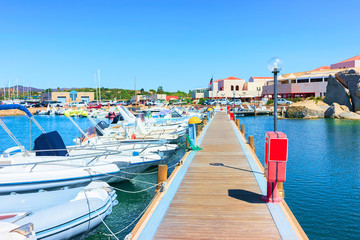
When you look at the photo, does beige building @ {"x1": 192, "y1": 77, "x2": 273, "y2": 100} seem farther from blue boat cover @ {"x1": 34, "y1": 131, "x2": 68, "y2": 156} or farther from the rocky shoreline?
blue boat cover @ {"x1": 34, "y1": 131, "x2": 68, "y2": 156}

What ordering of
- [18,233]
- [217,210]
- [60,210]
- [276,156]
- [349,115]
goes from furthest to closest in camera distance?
[349,115]
[60,210]
[276,156]
[217,210]
[18,233]

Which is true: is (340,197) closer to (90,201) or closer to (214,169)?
(214,169)

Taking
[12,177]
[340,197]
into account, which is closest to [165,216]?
[12,177]

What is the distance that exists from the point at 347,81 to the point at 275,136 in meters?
54.1

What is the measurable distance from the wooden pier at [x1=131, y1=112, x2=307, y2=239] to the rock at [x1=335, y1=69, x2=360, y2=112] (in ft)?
160

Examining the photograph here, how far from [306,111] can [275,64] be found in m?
A: 48.5

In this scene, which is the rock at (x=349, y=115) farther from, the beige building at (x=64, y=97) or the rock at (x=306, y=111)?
the beige building at (x=64, y=97)

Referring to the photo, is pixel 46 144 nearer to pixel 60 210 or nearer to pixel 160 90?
pixel 60 210

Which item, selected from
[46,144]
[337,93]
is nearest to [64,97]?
[337,93]

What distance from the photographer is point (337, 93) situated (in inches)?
2170

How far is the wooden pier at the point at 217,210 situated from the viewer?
5.89m

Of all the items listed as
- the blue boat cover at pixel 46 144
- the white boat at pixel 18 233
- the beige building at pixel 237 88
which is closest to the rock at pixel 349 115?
the beige building at pixel 237 88

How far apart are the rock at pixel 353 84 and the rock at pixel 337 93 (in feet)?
2.81

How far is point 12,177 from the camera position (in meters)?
9.59
